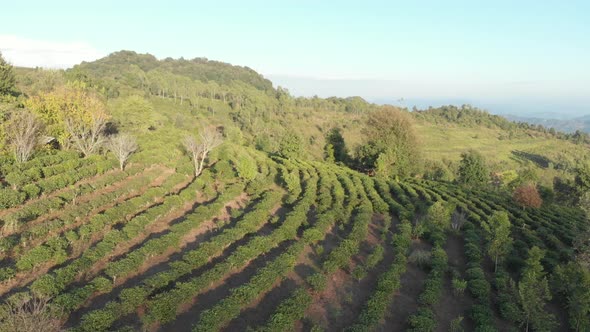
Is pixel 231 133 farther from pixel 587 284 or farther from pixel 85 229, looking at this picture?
pixel 587 284

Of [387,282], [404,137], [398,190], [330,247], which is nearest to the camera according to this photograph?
[387,282]

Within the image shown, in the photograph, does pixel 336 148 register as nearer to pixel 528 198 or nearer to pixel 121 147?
pixel 528 198

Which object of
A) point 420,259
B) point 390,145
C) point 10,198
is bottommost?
point 420,259

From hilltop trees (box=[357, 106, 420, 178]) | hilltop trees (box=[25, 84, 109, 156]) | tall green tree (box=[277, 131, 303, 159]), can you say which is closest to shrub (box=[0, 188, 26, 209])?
hilltop trees (box=[25, 84, 109, 156])

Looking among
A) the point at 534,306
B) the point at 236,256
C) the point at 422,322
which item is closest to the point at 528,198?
the point at 534,306

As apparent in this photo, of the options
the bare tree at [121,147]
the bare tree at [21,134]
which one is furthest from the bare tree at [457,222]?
the bare tree at [21,134]

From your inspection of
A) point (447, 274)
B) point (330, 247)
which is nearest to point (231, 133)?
point (330, 247)

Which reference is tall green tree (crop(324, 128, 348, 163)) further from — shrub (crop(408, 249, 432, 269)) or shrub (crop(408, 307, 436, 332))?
shrub (crop(408, 307, 436, 332))
